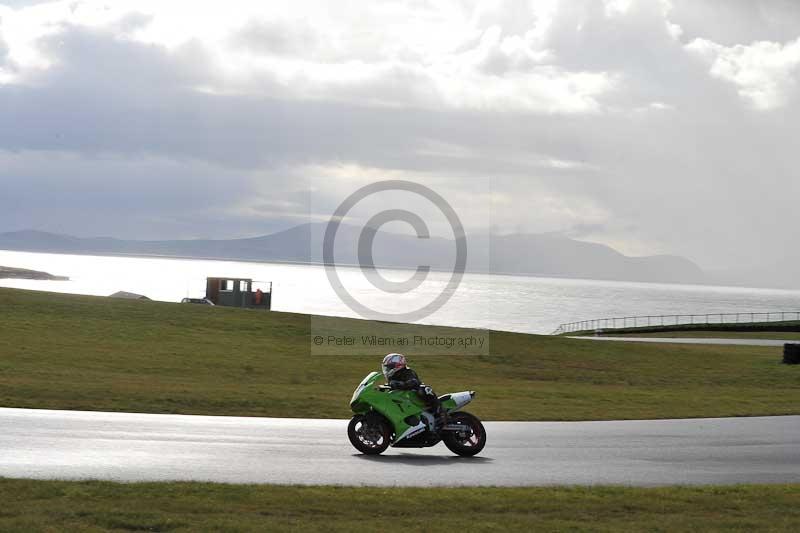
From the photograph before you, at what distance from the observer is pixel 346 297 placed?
198 m

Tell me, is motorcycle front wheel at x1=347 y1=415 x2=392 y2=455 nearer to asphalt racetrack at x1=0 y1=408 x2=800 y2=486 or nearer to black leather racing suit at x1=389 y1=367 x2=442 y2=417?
asphalt racetrack at x1=0 y1=408 x2=800 y2=486

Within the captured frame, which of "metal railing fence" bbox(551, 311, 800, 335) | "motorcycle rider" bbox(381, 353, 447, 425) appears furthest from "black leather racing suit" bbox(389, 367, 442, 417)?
"metal railing fence" bbox(551, 311, 800, 335)

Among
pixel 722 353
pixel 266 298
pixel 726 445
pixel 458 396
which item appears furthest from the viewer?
pixel 266 298

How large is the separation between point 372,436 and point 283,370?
61.9 ft

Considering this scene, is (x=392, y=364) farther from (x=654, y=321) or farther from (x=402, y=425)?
(x=654, y=321)

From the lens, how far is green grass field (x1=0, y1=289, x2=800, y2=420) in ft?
80.0

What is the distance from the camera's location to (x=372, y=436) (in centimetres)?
1634

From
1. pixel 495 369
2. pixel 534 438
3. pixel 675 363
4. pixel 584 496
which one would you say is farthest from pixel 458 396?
pixel 675 363

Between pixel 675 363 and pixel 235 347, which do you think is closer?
pixel 235 347

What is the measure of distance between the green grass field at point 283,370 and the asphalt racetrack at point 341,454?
302cm

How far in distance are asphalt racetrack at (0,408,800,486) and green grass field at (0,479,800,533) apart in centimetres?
103

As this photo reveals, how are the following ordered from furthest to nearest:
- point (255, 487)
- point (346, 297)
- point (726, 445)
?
1. point (346, 297)
2. point (726, 445)
3. point (255, 487)

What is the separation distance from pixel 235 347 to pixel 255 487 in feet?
96.0

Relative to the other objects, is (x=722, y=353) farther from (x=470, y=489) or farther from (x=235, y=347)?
(x=470, y=489)
